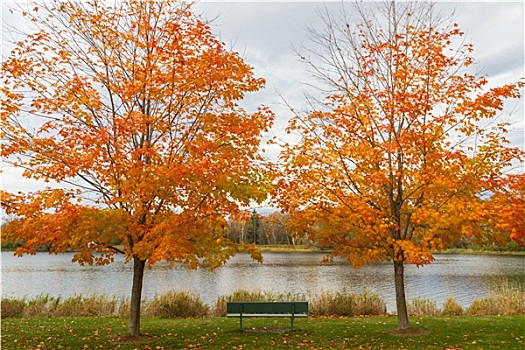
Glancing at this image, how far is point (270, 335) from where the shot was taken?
1047cm

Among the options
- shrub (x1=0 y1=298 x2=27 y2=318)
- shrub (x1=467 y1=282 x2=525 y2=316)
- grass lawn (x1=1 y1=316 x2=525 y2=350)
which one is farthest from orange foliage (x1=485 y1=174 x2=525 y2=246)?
shrub (x1=0 y1=298 x2=27 y2=318)

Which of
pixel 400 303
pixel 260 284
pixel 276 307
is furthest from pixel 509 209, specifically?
pixel 260 284

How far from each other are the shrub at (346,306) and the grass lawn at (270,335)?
2.61 meters

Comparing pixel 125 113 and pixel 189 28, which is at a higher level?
pixel 189 28

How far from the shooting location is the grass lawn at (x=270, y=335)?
9117 mm

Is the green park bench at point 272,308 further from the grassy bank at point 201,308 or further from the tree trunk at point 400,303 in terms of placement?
the grassy bank at point 201,308

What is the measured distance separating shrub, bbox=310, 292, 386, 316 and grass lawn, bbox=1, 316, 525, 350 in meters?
2.61

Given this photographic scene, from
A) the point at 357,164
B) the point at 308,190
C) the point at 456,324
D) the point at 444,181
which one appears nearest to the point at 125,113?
the point at 308,190

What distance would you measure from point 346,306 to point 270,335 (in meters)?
5.87

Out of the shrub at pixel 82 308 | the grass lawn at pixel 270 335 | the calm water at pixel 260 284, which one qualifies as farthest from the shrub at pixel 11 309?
the calm water at pixel 260 284

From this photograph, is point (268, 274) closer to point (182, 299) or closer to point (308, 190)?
point (182, 299)

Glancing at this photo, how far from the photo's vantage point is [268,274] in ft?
104

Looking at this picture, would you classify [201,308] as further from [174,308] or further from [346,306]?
[346,306]

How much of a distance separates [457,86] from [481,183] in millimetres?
2361
